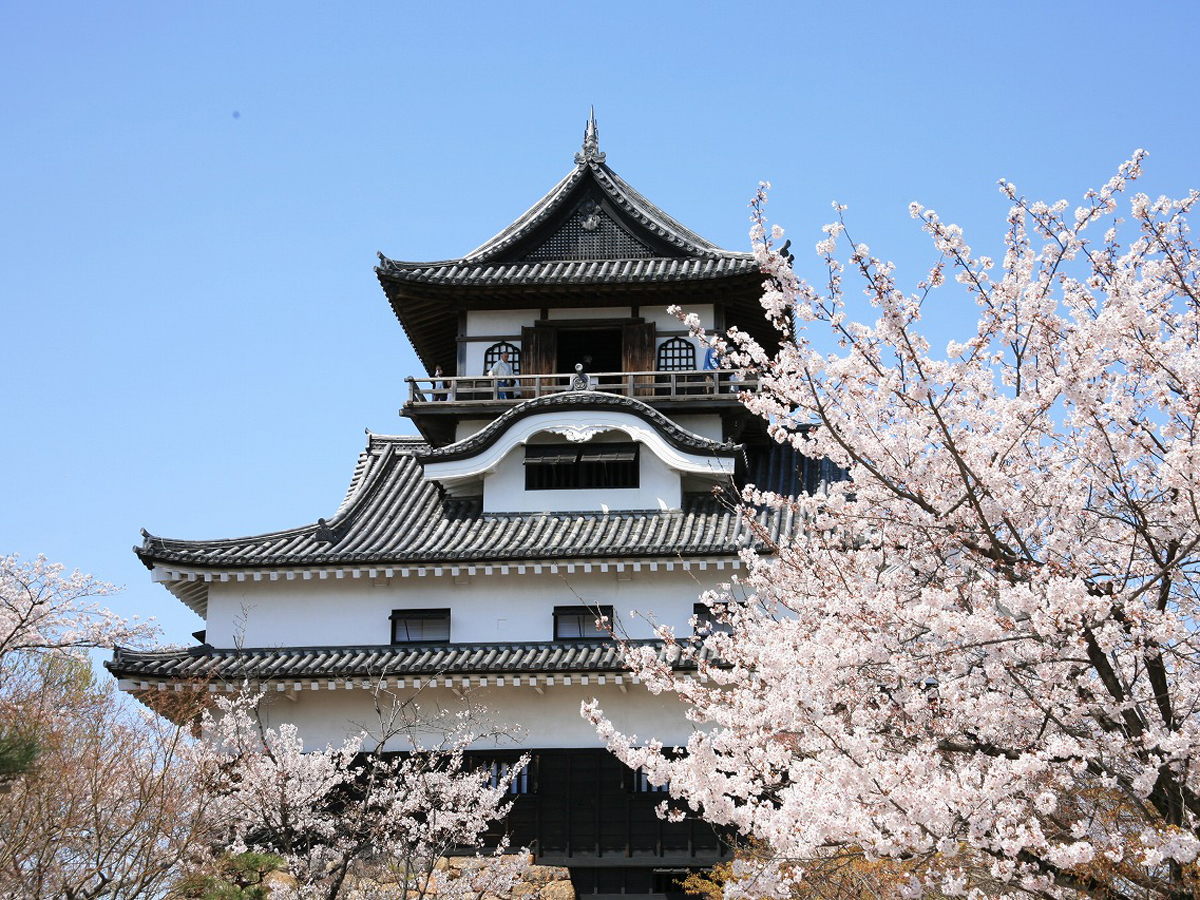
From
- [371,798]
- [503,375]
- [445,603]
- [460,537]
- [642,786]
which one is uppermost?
[503,375]

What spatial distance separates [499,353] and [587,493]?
3.49 metres

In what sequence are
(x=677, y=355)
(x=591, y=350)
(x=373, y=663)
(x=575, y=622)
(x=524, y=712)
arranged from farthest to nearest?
(x=591, y=350) < (x=677, y=355) < (x=575, y=622) < (x=524, y=712) < (x=373, y=663)

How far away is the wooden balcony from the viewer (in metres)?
21.7

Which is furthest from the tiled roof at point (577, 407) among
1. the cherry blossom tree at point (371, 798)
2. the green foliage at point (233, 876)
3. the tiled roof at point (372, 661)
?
the green foliage at point (233, 876)

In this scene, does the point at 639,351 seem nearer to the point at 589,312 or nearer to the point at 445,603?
the point at 589,312

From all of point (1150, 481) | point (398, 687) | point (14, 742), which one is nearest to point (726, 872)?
point (398, 687)

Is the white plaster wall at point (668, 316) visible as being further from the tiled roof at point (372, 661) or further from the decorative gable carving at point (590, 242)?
the tiled roof at point (372, 661)

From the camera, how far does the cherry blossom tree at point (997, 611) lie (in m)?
7.22

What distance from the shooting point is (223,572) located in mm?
19547

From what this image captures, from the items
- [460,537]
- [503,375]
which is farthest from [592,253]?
[460,537]

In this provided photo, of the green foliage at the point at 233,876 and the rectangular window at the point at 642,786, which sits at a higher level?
the rectangular window at the point at 642,786

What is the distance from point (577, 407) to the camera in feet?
68.4

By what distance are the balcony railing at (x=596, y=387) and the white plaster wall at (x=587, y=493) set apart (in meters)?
1.21

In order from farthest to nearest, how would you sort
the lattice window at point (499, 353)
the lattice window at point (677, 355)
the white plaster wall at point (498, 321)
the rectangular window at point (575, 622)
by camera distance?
the white plaster wall at point (498, 321), the lattice window at point (499, 353), the lattice window at point (677, 355), the rectangular window at point (575, 622)
